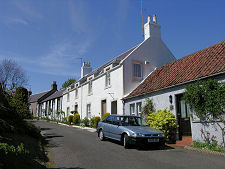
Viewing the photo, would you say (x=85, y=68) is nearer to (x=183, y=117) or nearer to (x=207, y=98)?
(x=183, y=117)

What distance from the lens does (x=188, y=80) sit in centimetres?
1035

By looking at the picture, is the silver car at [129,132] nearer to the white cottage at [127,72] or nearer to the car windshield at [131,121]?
the car windshield at [131,121]

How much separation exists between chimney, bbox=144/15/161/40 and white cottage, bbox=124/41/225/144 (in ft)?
17.1

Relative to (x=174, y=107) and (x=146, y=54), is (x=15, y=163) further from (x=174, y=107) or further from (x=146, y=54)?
(x=146, y=54)

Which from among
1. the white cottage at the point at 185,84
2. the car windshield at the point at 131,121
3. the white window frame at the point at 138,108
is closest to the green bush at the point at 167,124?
the car windshield at the point at 131,121

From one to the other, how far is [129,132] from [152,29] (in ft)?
42.6

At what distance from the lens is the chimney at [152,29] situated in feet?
59.8

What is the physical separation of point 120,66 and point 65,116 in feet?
55.2

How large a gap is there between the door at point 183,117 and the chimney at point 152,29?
9041 millimetres

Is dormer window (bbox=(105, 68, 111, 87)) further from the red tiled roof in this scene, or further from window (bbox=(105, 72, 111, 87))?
the red tiled roof

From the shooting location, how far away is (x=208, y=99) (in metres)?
8.84

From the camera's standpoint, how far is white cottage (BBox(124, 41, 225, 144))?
9.19 meters

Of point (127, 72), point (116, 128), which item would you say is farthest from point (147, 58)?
point (116, 128)

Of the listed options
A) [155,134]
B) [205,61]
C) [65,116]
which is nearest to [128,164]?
[155,134]
